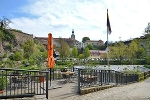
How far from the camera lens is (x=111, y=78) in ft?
45.9

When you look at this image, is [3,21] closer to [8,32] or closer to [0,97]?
[8,32]

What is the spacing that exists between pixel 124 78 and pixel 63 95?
9.35 metres

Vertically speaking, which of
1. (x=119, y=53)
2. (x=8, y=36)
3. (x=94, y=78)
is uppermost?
(x=8, y=36)

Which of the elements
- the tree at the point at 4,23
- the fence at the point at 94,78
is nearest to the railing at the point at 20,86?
the fence at the point at 94,78

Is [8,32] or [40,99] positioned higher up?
[8,32]

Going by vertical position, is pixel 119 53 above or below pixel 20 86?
above

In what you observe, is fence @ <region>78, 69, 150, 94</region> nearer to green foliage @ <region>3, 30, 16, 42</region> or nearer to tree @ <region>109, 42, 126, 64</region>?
green foliage @ <region>3, 30, 16, 42</region>

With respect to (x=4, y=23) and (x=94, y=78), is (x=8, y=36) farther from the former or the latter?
(x=94, y=78)

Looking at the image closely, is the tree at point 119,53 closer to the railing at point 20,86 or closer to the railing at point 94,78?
the railing at point 94,78

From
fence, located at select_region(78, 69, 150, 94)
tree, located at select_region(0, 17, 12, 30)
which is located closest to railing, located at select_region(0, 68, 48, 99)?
fence, located at select_region(78, 69, 150, 94)

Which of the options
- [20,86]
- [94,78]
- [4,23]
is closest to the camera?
[20,86]

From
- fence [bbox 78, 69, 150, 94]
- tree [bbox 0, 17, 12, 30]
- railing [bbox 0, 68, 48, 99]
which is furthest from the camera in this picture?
tree [bbox 0, 17, 12, 30]

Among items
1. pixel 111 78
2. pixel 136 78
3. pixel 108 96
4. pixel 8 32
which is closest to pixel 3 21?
pixel 8 32

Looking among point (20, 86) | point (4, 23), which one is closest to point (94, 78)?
point (20, 86)
